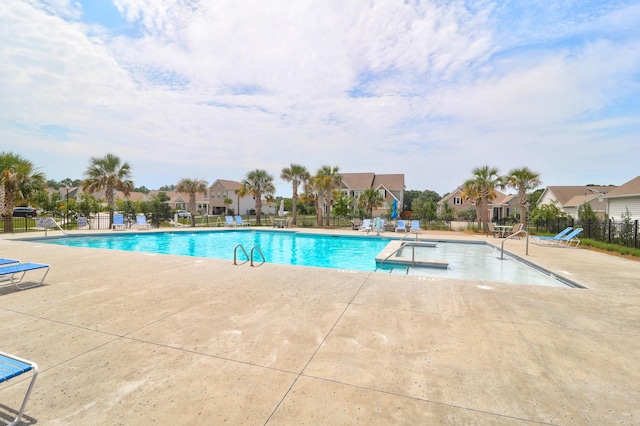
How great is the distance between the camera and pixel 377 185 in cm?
4419

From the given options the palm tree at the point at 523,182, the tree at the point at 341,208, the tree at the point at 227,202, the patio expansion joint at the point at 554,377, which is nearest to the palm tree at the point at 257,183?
the tree at the point at 341,208

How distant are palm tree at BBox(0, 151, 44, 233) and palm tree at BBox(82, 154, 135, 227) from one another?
474cm

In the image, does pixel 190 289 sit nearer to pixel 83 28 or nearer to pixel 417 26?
pixel 83 28

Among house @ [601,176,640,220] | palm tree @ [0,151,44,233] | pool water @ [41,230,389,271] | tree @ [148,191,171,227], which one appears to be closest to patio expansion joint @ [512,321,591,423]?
pool water @ [41,230,389,271]

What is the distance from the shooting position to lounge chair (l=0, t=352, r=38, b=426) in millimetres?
2082

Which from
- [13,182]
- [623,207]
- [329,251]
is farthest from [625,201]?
[13,182]

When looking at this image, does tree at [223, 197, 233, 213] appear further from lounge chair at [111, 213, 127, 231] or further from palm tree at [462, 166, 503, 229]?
palm tree at [462, 166, 503, 229]

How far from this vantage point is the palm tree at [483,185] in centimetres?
2350

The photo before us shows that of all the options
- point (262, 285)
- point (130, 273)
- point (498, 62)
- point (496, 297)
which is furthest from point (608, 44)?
point (130, 273)

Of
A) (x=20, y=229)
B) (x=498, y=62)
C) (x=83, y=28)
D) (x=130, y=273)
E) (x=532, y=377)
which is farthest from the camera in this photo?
(x=20, y=229)

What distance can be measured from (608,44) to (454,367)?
14589mm

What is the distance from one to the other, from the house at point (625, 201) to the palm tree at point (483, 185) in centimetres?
651

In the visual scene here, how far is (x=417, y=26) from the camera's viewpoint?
10.1 m

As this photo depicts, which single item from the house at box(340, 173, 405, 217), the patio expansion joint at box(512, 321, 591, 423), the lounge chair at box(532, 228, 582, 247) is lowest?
the patio expansion joint at box(512, 321, 591, 423)
